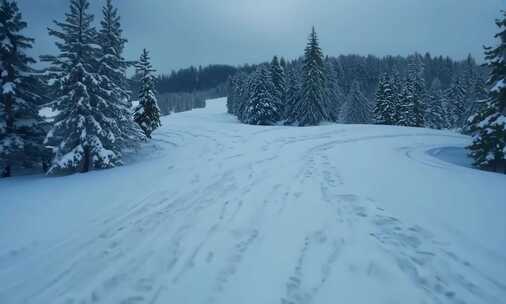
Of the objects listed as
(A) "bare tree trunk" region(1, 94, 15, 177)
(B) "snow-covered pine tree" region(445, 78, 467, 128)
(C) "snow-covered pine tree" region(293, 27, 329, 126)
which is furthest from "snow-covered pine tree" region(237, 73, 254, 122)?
(B) "snow-covered pine tree" region(445, 78, 467, 128)

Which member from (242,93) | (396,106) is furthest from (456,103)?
(242,93)

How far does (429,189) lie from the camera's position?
704 cm

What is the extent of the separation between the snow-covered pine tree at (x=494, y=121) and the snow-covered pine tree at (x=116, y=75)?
A: 17.9 m

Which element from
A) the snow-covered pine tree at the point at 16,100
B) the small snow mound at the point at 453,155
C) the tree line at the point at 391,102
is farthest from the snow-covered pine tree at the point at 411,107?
the snow-covered pine tree at the point at 16,100

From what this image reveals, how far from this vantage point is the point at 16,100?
13.5 metres

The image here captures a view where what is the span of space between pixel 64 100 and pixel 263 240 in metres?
13.4

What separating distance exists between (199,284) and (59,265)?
2354mm

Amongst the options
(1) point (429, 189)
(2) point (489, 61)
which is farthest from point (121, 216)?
(2) point (489, 61)

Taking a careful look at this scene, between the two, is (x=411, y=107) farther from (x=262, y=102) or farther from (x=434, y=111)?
(x=262, y=102)

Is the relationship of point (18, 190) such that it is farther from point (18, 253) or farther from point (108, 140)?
point (18, 253)

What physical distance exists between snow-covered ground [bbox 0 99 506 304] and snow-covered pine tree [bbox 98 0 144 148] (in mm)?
6974

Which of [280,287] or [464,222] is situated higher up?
[464,222]

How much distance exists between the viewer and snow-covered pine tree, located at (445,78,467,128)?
189 ft

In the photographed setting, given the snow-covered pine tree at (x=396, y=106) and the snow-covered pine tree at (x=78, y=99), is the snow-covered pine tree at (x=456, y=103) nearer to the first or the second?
the snow-covered pine tree at (x=396, y=106)
